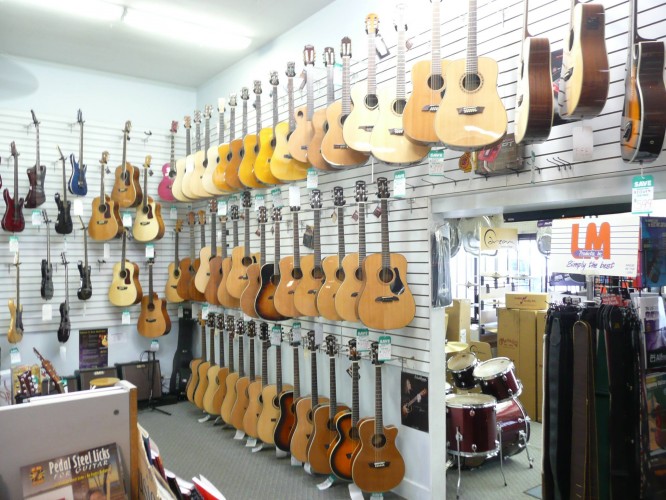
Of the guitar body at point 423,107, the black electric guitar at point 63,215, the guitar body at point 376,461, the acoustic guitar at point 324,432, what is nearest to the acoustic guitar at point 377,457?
the guitar body at point 376,461

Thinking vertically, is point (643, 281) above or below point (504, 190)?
below

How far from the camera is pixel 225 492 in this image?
3.54m

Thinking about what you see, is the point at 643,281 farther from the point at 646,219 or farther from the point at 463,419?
the point at 463,419

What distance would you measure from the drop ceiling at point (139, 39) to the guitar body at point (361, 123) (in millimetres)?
1609

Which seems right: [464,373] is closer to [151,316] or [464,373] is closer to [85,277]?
[151,316]

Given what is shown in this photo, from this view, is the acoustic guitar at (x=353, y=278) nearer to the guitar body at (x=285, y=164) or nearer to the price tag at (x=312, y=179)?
the price tag at (x=312, y=179)

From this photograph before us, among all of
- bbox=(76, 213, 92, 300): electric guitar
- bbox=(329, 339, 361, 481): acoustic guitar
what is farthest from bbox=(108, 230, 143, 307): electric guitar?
bbox=(329, 339, 361, 481): acoustic guitar

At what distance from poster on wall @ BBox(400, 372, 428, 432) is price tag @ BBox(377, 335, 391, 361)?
8.2 inches

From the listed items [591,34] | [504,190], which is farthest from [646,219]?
[591,34]

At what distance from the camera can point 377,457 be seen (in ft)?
10.8

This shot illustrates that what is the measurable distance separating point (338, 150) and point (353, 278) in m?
0.84

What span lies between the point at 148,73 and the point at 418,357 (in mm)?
4619

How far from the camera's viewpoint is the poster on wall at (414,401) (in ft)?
10.9

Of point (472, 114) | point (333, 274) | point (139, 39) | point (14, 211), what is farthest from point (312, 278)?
point (14, 211)
